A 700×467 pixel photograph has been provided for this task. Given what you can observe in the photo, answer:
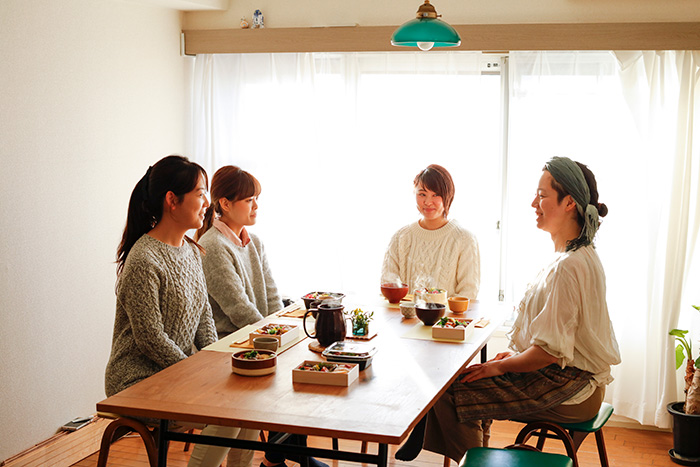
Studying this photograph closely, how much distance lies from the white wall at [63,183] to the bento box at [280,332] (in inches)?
56.4

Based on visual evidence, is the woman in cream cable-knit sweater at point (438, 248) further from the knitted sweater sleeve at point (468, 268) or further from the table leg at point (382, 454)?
the table leg at point (382, 454)

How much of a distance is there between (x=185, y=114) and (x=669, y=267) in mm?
3145

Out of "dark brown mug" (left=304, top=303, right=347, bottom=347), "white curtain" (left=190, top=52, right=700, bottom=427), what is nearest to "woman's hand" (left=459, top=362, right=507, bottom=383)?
"dark brown mug" (left=304, top=303, right=347, bottom=347)

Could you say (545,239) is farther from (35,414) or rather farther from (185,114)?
(35,414)

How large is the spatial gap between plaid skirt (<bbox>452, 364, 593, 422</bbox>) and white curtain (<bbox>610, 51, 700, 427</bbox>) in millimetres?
1791

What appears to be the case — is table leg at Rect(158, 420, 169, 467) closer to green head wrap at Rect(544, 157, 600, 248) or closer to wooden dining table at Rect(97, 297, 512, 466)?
wooden dining table at Rect(97, 297, 512, 466)

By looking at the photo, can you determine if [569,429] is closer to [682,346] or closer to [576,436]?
[576,436]

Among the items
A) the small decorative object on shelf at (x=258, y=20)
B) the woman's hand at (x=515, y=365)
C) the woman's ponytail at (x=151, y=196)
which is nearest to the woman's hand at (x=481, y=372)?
the woman's hand at (x=515, y=365)

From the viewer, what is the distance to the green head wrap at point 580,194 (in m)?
2.65

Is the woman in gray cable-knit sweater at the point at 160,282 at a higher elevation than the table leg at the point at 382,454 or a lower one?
higher

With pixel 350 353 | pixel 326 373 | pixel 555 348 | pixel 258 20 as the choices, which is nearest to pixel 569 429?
pixel 555 348

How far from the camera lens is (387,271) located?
397 centimetres

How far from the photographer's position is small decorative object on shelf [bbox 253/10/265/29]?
15.3 feet

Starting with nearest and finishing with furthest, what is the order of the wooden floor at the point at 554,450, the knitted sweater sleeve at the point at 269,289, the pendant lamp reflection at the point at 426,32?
the pendant lamp reflection at the point at 426,32
the knitted sweater sleeve at the point at 269,289
the wooden floor at the point at 554,450
